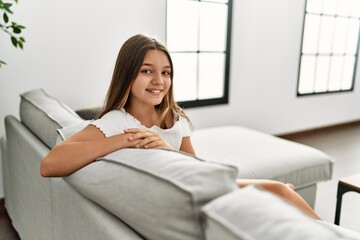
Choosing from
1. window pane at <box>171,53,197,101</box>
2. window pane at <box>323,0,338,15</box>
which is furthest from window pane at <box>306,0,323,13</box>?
window pane at <box>171,53,197,101</box>

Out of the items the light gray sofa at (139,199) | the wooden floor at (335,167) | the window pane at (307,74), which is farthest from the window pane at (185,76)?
the light gray sofa at (139,199)

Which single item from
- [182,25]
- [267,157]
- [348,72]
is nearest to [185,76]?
[182,25]

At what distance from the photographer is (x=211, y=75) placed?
12.1 ft

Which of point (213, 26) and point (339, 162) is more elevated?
point (213, 26)

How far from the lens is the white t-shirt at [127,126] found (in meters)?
1.36

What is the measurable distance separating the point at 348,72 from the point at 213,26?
2549mm

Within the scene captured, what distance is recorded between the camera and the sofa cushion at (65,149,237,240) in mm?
690

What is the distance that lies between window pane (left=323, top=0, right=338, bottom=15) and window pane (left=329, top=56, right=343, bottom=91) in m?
0.61

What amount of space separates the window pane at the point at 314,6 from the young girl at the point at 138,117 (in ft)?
10.6

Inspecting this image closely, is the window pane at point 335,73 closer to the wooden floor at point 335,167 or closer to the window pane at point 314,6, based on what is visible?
the wooden floor at point 335,167

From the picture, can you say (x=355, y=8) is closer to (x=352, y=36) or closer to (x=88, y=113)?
(x=352, y=36)

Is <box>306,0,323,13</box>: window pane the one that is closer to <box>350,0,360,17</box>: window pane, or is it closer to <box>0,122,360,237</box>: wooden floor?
<box>350,0,360,17</box>: window pane

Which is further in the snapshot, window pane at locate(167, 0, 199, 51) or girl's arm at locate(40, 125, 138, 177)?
window pane at locate(167, 0, 199, 51)

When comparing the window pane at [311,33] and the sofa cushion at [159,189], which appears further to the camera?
the window pane at [311,33]
